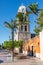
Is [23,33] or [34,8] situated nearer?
[34,8]

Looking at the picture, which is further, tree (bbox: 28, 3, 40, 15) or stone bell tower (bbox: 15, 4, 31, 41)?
stone bell tower (bbox: 15, 4, 31, 41)

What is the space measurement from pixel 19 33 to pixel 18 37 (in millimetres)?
1710

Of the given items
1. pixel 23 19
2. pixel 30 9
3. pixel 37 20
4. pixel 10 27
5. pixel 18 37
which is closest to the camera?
pixel 10 27

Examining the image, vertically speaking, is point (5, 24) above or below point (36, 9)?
below

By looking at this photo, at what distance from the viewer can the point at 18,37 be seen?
71.3 m

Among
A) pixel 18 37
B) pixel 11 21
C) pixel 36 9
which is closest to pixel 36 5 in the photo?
pixel 36 9

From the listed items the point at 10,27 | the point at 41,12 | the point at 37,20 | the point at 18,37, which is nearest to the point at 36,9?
the point at 41,12

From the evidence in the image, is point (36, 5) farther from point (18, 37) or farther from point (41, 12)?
point (18, 37)

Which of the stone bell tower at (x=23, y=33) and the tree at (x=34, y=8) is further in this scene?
the stone bell tower at (x=23, y=33)

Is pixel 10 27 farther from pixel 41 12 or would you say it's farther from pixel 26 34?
pixel 26 34

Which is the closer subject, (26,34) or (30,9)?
(30,9)

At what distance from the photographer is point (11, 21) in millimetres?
32375

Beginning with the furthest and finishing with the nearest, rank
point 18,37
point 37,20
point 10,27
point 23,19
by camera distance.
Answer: point 18,37 → point 23,19 → point 37,20 → point 10,27

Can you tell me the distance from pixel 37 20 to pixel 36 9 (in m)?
3.63
